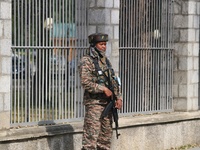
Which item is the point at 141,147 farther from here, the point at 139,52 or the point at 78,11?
the point at 78,11

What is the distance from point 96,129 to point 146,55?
369 cm

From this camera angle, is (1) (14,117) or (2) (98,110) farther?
(1) (14,117)

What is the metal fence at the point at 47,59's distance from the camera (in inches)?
407

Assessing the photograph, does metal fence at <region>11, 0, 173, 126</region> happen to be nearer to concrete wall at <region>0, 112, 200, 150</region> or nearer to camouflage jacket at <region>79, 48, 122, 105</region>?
concrete wall at <region>0, 112, 200, 150</region>

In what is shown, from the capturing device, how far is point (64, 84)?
1113 centimetres

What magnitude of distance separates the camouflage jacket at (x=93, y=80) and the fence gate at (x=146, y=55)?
261cm

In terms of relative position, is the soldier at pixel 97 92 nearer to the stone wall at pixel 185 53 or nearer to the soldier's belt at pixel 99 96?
the soldier's belt at pixel 99 96

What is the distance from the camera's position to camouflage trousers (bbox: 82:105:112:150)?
953 centimetres

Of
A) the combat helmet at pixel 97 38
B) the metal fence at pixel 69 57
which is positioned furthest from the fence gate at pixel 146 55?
the combat helmet at pixel 97 38

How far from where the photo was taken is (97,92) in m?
9.47

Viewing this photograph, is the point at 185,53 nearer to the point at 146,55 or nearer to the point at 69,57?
the point at 146,55

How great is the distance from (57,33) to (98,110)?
1.86 meters

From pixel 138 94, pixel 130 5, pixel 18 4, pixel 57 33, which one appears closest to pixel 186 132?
pixel 138 94

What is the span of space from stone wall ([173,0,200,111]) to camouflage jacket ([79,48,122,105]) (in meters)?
4.12
